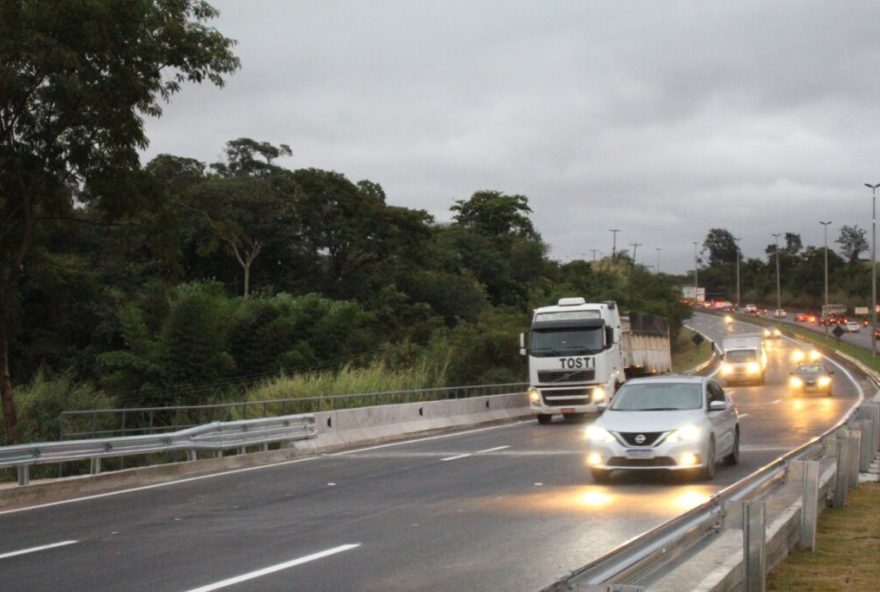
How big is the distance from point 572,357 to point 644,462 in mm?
17114

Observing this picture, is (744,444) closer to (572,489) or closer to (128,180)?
(572,489)

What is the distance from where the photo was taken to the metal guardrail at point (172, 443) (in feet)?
55.0

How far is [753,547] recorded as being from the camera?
823 centimetres

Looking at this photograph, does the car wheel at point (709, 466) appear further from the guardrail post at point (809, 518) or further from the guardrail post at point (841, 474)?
the guardrail post at point (809, 518)

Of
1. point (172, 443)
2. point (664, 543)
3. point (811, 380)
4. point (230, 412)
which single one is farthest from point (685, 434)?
point (811, 380)

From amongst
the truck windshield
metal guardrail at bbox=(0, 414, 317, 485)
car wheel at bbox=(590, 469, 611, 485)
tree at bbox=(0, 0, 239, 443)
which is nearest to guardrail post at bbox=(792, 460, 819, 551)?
car wheel at bbox=(590, 469, 611, 485)

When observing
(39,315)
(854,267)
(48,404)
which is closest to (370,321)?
(39,315)

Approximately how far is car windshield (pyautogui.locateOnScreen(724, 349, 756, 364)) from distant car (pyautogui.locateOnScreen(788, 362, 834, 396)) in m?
11.0

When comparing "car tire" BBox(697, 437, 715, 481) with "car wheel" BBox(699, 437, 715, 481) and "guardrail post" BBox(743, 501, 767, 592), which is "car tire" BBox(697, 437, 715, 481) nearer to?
"car wheel" BBox(699, 437, 715, 481)

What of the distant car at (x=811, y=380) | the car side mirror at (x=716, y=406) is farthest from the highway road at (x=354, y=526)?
the distant car at (x=811, y=380)

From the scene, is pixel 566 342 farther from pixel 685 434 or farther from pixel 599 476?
pixel 685 434

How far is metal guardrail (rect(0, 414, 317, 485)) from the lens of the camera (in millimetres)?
16766

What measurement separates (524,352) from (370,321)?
82.7 ft

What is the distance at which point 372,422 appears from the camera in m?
28.5
